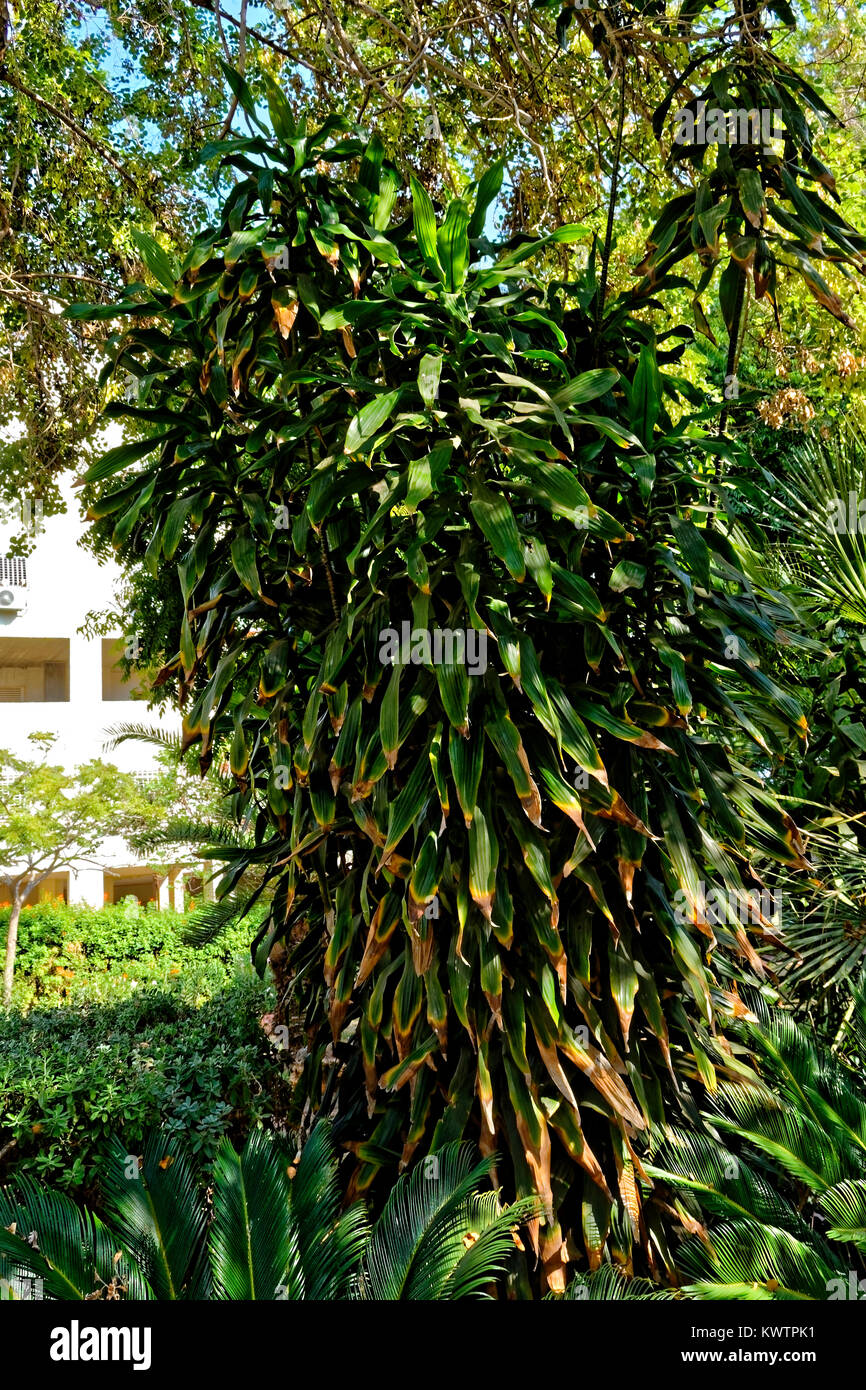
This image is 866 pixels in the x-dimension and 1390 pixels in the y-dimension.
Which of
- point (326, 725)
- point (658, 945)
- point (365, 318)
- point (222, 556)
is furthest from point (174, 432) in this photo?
point (658, 945)

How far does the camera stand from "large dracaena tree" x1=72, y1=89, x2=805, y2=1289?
2133 mm

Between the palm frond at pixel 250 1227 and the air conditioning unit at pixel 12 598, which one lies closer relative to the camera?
the palm frond at pixel 250 1227

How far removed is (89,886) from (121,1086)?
11.4 metres

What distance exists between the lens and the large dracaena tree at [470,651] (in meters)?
2.13

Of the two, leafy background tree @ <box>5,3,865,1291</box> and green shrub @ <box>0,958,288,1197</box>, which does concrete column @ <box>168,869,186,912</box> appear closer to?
green shrub @ <box>0,958,288,1197</box>

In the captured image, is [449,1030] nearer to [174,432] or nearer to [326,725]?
[326,725]

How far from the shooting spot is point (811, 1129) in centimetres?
226

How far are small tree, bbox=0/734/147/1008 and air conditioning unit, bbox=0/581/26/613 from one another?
131 inches

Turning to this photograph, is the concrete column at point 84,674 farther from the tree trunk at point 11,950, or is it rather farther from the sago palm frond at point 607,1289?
the sago palm frond at point 607,1289

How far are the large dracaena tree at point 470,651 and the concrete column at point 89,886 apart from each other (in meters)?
12.9

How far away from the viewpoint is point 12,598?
13484 millimetres

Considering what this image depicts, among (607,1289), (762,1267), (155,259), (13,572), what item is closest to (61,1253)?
(607,1289)

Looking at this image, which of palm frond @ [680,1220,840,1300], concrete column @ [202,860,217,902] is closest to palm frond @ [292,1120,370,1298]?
palm frond @ [680,1220,840,1300]

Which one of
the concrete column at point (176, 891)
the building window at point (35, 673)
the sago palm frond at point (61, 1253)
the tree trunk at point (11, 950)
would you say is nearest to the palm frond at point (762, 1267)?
the sago palm frond at point (61, 1253)
